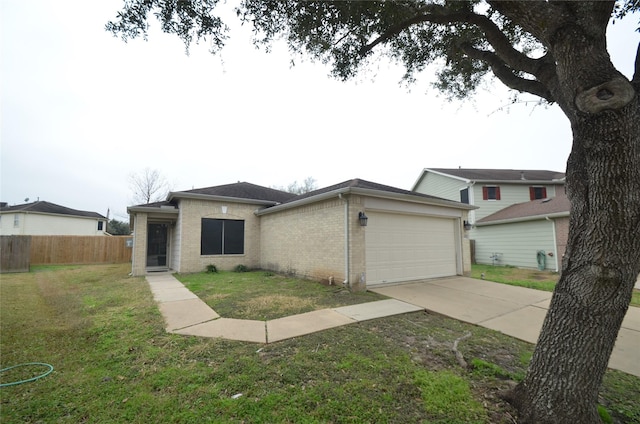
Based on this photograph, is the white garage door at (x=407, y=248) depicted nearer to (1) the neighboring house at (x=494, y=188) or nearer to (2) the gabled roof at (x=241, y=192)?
(2) the gabled roof at (x=241, y=192)

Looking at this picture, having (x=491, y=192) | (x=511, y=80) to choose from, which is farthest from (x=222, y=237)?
(x=491, y=192)

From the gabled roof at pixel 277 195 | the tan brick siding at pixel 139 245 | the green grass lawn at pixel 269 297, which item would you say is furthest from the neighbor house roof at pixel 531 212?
the tan brick siding at pixel 139 245

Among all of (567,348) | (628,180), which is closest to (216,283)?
(567,348)

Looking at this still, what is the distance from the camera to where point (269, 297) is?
627 cm

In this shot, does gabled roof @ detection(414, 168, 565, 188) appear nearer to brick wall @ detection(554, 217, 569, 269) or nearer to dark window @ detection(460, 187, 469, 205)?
dark window @ detection(460, 187, 469, 205)

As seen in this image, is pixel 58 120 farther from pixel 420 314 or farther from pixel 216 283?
pixel 420 314

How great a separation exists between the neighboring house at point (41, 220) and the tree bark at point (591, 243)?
3205cm

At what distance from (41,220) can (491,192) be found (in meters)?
34.8

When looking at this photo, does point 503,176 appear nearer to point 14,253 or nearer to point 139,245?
point 139,245

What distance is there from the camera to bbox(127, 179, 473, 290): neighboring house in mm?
7539

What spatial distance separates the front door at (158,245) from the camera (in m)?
13.6

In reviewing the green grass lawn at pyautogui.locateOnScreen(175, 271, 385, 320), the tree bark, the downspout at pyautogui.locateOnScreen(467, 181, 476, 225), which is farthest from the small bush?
the downspout at pyautogui.locateOnScreen(467, 181, 476, 225)

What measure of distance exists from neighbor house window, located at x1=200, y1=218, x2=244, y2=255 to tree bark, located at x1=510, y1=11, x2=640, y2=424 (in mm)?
11055

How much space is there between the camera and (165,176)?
29.4 meters
